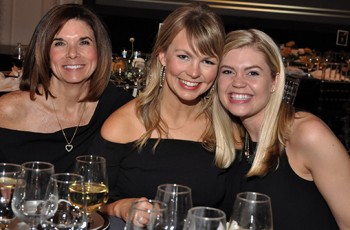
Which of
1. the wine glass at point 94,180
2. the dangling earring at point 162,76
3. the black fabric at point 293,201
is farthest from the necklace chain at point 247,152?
the wine glass at point 94,180

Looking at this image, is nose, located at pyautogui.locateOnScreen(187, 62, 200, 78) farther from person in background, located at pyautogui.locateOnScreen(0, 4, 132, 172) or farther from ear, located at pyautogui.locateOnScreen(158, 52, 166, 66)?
person in background, located at pyautogui.locateOnScreen(0, 4, 132, 172)

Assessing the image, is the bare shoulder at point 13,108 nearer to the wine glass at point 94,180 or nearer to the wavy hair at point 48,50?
the wavy hair at point 48,50

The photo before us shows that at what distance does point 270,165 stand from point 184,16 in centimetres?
70

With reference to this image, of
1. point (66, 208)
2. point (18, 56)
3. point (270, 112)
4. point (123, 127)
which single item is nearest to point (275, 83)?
point (270, 112)

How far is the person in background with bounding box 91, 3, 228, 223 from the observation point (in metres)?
2.29

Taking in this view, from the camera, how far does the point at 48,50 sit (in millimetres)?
2633

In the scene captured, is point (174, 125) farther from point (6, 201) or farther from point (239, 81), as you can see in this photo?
point (6, 201)

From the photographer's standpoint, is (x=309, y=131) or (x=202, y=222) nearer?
(x=202, y=222)

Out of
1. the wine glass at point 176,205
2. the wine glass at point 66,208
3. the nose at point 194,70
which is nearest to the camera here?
the wine glass at point 176,205

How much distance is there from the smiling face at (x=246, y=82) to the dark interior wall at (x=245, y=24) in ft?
20.5

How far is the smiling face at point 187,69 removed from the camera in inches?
89.6

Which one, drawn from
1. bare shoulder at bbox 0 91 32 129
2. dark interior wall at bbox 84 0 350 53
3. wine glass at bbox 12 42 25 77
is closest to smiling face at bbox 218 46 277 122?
bare shoulder at bbox 0 91 32 129

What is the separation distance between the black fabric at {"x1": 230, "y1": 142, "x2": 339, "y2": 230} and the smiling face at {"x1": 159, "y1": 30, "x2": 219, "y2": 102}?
1.45 ft

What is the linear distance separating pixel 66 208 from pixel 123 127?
0.95 meters
